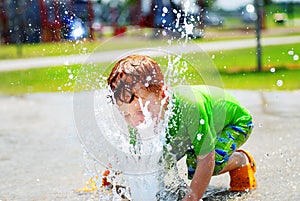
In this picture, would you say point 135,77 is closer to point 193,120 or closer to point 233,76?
point 193,120

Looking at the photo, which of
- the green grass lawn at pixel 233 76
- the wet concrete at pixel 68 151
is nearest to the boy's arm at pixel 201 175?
the wet concrete at pixel 68 151

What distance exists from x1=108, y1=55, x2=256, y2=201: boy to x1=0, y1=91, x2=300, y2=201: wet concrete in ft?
1.18

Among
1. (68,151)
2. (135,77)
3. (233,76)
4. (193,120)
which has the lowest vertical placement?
(233,76)

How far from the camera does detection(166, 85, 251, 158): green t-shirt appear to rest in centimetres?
302

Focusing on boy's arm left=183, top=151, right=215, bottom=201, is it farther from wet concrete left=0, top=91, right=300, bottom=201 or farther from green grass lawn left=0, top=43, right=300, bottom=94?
green grass lawn left=0, top=43, right=300, bottom=94

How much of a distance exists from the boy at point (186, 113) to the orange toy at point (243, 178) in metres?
0.20

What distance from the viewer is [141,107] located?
9.61ft

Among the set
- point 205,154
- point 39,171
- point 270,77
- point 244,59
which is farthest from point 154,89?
point 244,59

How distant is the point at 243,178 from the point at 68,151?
1.82 m

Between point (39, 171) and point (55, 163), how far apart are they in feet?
0.84

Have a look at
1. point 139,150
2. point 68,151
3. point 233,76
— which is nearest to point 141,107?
point 139,150

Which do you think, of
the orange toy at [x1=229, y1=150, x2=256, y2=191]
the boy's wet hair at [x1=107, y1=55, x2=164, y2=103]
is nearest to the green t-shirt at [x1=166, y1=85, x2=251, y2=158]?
the boy's wet hair at [x1=107, y1=55, x2=164, y2=103]

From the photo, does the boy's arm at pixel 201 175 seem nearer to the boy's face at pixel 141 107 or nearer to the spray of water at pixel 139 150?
the spray of water at pixel 139 150

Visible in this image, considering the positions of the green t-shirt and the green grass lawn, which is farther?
the green grass lawn
